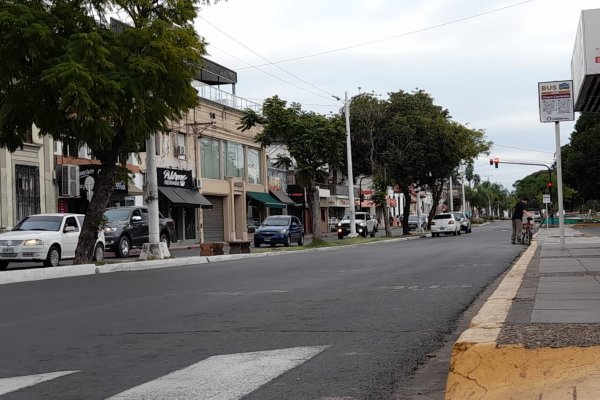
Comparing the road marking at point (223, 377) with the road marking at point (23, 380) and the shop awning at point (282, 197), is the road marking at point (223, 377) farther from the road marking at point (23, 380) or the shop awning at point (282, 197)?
the shop awning at point (282, 197)

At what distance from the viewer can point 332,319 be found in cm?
848

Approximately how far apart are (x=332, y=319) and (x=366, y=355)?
6.99 ft

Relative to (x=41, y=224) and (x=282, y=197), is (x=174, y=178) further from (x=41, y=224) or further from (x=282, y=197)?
(x=41, y=224)

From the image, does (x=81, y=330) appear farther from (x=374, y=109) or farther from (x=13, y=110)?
(x=374, y=109)

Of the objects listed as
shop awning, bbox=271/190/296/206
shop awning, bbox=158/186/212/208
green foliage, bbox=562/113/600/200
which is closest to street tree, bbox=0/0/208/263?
shop awning, bbox=158/186/212/208

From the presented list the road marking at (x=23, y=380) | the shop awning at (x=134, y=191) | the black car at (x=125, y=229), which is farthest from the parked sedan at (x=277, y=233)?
the road marking at (x=23, y=380)

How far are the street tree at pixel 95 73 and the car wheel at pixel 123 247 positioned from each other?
18.7 feet

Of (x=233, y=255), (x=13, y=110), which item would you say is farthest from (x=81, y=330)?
(x=233, y=255)

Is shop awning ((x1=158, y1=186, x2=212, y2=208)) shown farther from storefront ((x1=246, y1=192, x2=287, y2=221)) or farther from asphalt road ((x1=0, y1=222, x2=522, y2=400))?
asphalt road ((x1=0, y1=222, x2=522, y2=400))

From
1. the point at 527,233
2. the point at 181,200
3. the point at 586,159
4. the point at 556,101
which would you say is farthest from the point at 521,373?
the point at 586,159

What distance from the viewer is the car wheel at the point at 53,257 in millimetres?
20141

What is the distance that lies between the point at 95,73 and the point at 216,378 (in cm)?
1315

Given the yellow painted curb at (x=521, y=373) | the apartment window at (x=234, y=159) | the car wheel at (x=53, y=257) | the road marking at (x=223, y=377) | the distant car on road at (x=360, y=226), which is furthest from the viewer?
the apartment window at (x=234, y=159)

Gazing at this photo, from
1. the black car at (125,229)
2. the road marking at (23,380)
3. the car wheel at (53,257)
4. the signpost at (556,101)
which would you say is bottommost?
the road marking at (23,380)
